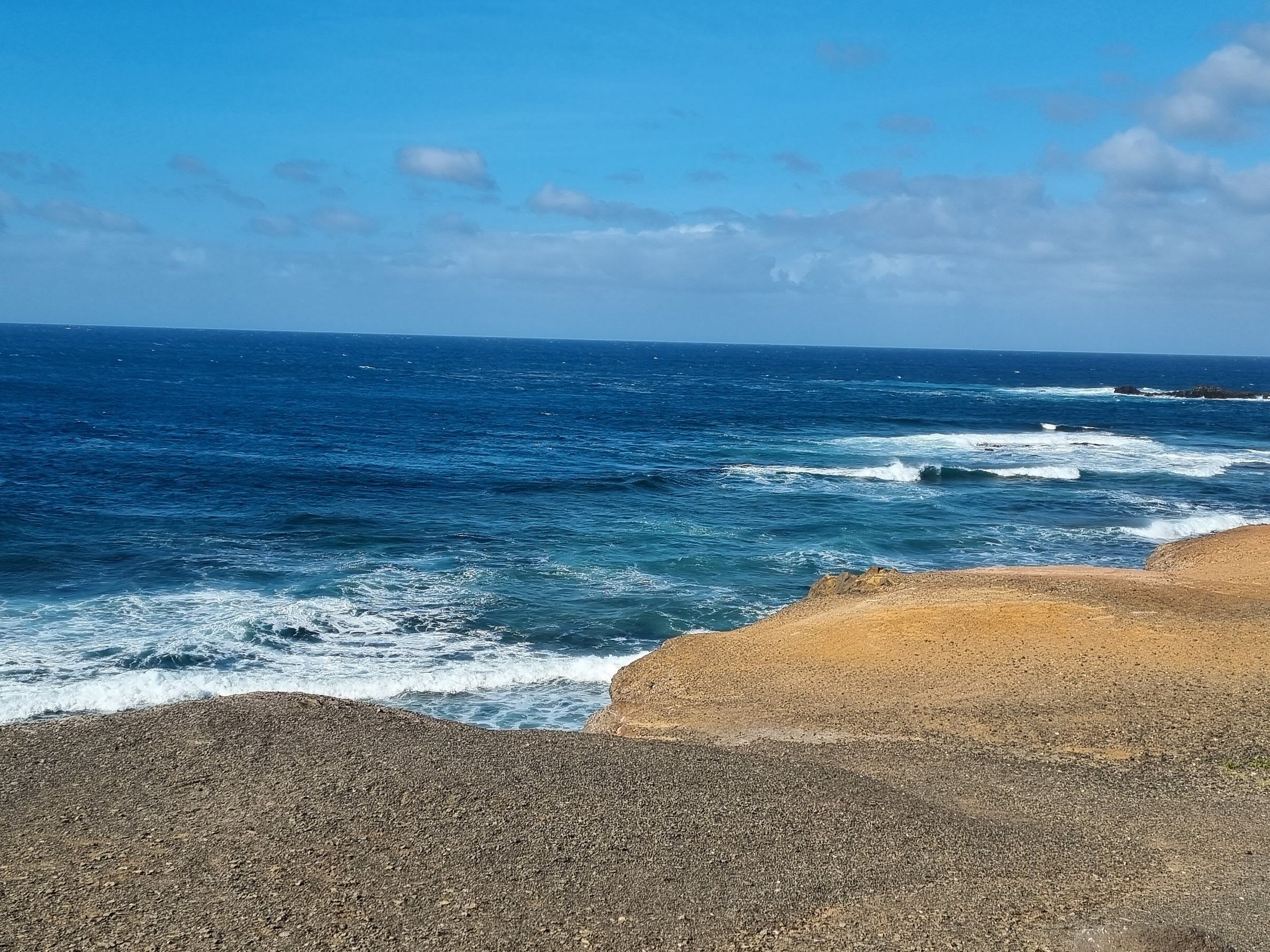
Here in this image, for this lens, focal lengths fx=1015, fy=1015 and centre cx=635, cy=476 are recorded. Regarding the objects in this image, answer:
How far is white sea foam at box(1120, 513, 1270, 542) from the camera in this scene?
39438 mm

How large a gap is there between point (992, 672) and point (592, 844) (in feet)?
34.9

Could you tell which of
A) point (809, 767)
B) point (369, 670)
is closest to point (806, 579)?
point (369, 670)

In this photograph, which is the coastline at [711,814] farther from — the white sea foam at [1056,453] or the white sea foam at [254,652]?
the white sea foam at [1056,453]

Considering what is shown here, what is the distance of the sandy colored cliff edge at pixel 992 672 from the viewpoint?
17484mm

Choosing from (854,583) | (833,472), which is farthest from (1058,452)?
(854,583)

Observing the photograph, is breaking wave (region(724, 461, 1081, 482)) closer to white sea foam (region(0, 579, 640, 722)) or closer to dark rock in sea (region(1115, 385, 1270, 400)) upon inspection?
white sea foam (region(0, 579, 640, 722))

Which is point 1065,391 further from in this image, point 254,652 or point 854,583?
point 254,652

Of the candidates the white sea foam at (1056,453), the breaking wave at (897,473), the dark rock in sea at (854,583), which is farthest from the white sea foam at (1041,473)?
the dark rock in sea at (854,583)

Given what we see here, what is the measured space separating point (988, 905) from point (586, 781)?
5747mm

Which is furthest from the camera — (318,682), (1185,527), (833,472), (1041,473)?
(1041,473)

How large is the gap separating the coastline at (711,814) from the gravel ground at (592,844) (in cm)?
4

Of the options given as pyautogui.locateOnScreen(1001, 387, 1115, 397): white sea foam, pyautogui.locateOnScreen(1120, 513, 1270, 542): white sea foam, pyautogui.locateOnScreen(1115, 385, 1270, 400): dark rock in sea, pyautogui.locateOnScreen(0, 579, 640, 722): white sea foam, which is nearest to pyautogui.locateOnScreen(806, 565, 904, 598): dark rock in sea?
pyautogui.locateOnScreen(0, 579, 640, 722): white sea foam

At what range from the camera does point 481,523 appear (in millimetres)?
40312

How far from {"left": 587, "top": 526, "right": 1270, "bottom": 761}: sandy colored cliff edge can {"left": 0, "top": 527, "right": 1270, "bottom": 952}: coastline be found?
0.31 ft
